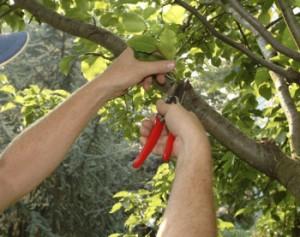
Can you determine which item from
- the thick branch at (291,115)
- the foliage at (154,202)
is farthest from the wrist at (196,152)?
the foliage at (154,202)

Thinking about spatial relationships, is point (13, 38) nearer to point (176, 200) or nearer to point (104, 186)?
point (176, 200)

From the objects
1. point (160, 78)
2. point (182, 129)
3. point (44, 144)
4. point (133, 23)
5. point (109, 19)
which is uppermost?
point (109, 19)

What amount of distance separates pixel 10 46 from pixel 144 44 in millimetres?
815

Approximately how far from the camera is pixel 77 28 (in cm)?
253

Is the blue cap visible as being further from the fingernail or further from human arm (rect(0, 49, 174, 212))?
the fingernail

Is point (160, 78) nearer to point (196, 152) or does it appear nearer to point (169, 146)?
point (169, 146)

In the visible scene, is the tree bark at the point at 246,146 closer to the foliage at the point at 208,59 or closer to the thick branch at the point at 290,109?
the foliage at the point at 208,59

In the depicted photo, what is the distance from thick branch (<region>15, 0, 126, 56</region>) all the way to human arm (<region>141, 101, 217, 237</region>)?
2.82 feet

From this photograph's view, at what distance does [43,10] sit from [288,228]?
3620mm

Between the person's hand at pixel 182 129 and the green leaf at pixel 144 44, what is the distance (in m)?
0.25

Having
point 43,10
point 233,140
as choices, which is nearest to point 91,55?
point 43,10

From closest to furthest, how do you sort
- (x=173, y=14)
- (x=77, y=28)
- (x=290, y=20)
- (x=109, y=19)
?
(x=290, y=20) < (x=173, y=14) < (x=77, y=28) < (x=109, y=19)

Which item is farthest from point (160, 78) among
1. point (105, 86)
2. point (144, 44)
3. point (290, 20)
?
point (290, 20)

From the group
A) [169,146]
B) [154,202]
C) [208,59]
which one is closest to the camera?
[169,146]
